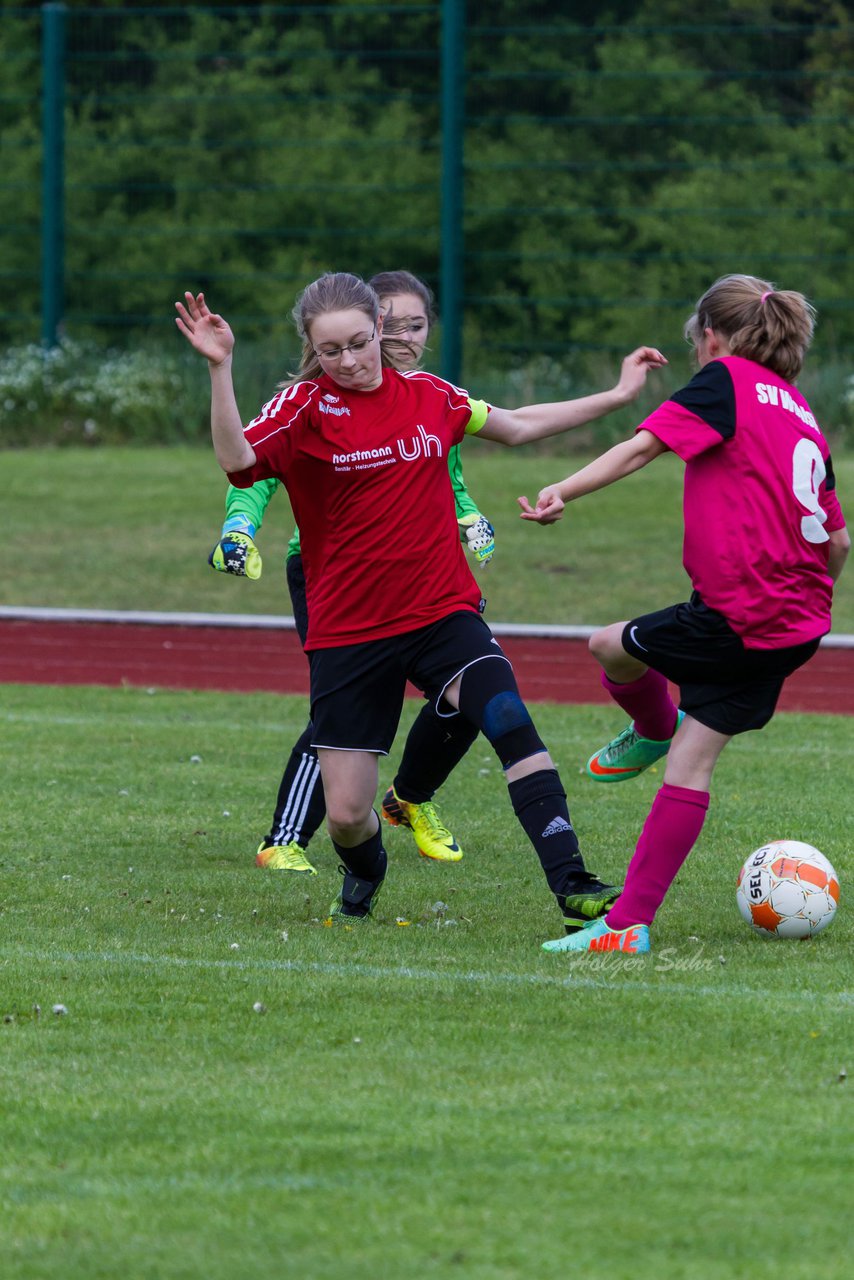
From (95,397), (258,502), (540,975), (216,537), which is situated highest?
(258,502)

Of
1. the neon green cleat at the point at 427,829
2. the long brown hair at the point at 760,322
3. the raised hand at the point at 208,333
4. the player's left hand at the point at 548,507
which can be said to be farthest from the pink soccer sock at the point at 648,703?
the raised hand at the point at 208,333

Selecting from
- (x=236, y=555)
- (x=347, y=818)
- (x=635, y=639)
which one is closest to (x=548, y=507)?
(x=635, y=639)

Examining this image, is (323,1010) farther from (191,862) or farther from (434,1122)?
(191,862)

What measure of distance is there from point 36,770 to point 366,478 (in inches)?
141

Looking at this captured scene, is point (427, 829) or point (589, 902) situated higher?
point (589, 902)

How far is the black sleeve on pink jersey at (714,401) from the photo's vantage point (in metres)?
5.21

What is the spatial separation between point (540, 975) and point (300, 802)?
6.34 ft

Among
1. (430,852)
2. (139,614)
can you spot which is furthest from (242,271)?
(430,852)

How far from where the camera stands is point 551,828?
549 centimetres

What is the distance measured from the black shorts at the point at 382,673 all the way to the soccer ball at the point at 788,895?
995 millimetres

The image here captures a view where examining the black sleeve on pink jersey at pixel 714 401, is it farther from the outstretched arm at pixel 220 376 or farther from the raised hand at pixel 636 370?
the outstretched arm at pixel 220 376

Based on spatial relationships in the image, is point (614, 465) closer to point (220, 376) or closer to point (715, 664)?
point (715, 664)

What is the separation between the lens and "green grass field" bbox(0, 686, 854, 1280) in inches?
130

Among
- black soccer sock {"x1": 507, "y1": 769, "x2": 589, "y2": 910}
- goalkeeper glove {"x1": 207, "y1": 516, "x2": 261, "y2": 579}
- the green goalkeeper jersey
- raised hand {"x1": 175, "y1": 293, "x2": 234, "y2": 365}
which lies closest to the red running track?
the green goalkeeper jersey
